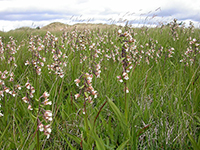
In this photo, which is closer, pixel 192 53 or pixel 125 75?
pixel 125 75

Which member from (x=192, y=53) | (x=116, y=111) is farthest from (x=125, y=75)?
(x=192, y=53)

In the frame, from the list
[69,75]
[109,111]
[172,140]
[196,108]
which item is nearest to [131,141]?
[172,140]

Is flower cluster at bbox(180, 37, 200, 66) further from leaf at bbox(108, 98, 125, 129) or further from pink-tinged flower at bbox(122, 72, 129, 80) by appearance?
leaf at bbox(108, 98, 125, 129)

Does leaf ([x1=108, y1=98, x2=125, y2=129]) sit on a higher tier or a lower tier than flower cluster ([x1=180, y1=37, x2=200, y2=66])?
lower

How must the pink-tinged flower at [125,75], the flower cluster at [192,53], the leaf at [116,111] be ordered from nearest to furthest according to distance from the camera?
the leaf at [116,111] < the pink-tinged flower at [125,75] < the flower cluster at [192,53]

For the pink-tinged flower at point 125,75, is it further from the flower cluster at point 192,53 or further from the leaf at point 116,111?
the flower cluster at point 192,53

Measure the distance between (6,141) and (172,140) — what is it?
1.81 m

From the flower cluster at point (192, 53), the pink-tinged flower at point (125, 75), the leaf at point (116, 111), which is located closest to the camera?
the leaf at point (116, 111)

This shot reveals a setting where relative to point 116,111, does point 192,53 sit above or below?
above

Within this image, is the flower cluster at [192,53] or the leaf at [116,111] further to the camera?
the flower cluster at [192,53]

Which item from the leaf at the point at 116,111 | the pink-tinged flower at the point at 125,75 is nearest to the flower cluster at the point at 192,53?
the pink-tinged flower at the point at 125,75

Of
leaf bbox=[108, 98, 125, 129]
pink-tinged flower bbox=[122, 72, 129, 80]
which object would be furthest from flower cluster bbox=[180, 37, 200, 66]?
leaf bbox=[108, 98, 125, 129]

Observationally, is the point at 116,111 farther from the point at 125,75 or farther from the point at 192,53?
the point at 192,53

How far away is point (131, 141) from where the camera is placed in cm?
179
